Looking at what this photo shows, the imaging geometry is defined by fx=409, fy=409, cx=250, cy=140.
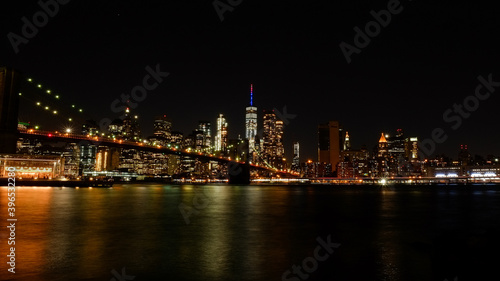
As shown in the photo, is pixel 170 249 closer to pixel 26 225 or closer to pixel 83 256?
pixel 83 256

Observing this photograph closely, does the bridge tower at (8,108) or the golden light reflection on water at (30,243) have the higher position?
the bridge tower at (8,108)

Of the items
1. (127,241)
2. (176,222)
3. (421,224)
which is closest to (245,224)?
(176,222)

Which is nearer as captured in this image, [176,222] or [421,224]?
[176,222]

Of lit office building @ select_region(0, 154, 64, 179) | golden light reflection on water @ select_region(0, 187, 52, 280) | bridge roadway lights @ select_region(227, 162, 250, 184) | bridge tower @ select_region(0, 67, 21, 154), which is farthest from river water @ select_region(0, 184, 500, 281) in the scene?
bridge roadway lights @ select_region(227, 162, 250, 184)

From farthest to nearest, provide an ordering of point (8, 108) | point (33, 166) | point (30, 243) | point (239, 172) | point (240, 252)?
point (239, 172) → point (33, 166) → point (8, 108) → point (30, 243) → point (240, 252)

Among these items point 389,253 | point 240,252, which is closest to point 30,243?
point 240,252

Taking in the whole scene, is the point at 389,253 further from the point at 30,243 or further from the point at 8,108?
the point at 8,108

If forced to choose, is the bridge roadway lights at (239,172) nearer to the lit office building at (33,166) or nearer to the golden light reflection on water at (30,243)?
the lit office building at (33,166)

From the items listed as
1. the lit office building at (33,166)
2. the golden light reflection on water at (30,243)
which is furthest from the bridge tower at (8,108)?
the golden light reflection on water at (30,243)
